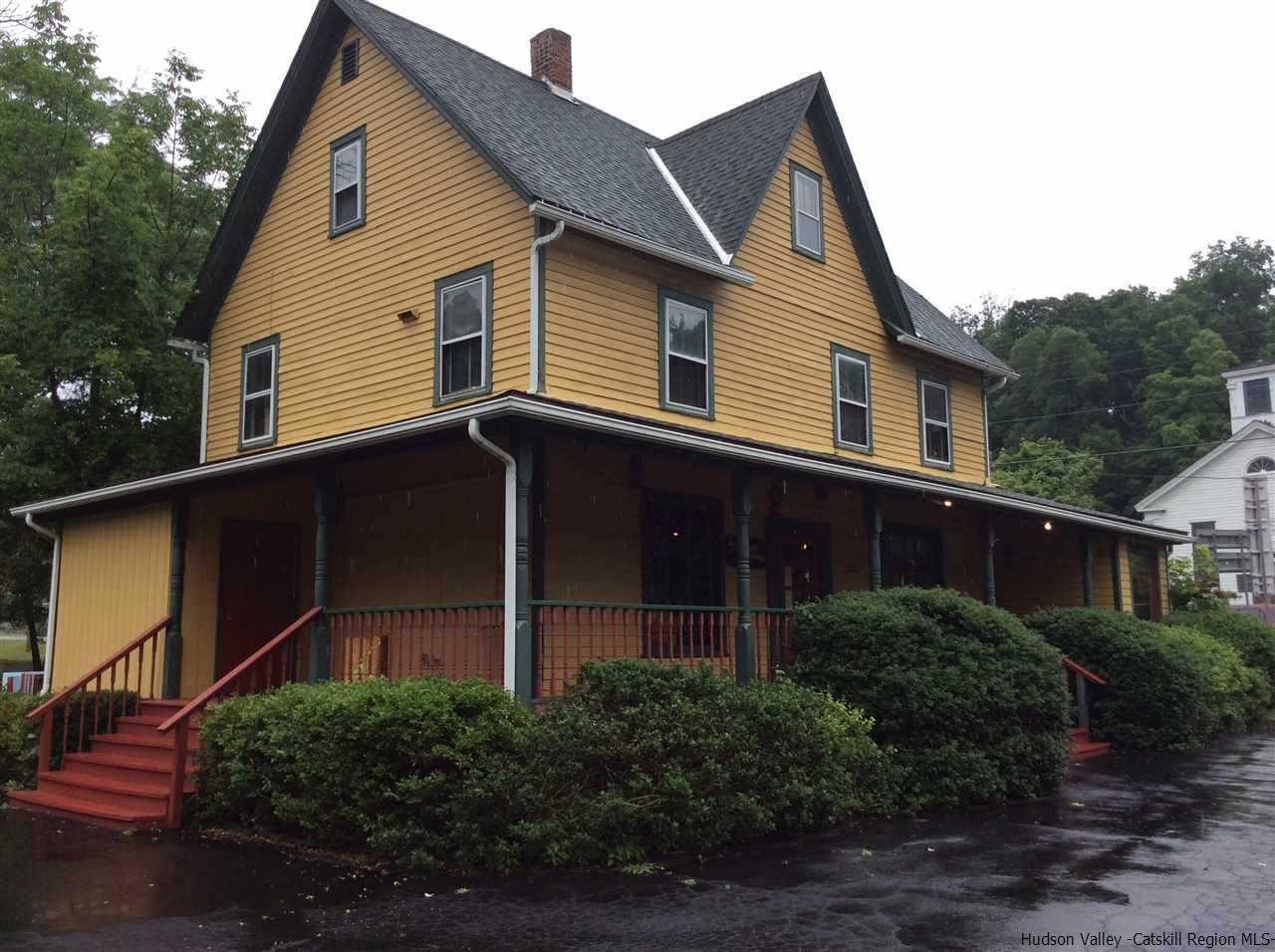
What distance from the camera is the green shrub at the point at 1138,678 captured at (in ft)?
48.7

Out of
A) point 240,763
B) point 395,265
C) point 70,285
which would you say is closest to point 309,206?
point 395,265

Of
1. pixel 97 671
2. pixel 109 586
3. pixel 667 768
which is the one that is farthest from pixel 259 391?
pixel 667 768

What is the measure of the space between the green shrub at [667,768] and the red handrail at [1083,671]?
6121mm

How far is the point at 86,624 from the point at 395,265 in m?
6.22

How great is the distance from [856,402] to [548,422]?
8631 mm

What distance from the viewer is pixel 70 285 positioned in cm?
1830

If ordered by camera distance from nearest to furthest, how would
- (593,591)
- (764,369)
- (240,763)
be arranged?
(240,763)
(593,591)
(764,369)

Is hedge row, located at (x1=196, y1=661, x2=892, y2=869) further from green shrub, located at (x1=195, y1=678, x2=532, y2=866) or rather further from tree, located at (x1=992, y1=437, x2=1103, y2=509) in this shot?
tree, located at (x1=992, y1=437, x2=1103, y2=509)

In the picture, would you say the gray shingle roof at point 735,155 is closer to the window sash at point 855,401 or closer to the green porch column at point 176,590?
the window sash at point 855,401

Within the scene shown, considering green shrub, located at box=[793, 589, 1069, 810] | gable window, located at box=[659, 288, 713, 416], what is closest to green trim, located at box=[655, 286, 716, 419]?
gable window, located at box=[659, 288, 713, 416]

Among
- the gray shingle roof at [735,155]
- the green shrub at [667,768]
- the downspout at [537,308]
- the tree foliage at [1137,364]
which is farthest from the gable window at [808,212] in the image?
the tree foliage at [1137,364]

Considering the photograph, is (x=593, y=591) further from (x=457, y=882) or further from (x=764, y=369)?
(x=457, y=882)

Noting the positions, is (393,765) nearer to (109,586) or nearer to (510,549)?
(510,549)

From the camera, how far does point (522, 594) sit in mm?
9906
